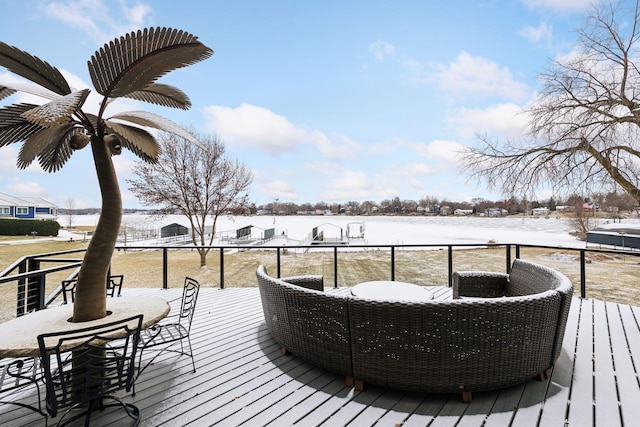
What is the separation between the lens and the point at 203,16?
6746 mm

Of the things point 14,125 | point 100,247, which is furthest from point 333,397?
point 14,125

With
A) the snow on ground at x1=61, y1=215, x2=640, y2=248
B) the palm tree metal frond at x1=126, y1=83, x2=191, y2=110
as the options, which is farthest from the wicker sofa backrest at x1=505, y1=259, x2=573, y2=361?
the snow on ground at x1=61, y1=215, x2=640, y2=248

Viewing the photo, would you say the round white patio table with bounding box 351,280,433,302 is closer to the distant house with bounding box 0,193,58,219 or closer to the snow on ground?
the snow on ground

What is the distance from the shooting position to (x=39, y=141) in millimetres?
2408

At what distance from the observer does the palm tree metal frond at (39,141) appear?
2.29 metres

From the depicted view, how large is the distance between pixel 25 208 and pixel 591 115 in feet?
135

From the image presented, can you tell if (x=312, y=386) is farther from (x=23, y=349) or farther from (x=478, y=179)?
(x=478, y=179)

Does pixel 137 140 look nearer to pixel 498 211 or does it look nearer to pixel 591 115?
pixel 591 115

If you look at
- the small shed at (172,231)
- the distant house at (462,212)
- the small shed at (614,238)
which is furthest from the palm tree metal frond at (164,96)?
the small shed at (172,231)

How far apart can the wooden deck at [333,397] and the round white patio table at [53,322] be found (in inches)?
24.0

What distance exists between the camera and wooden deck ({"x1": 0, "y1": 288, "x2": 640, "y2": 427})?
6.27 ft

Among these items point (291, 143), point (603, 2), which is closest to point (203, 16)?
point (603, 2)

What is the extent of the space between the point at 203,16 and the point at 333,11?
130 inches

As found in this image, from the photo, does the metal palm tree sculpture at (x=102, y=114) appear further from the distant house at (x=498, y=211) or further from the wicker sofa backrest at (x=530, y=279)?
the distant house at (x=498, y=211)
